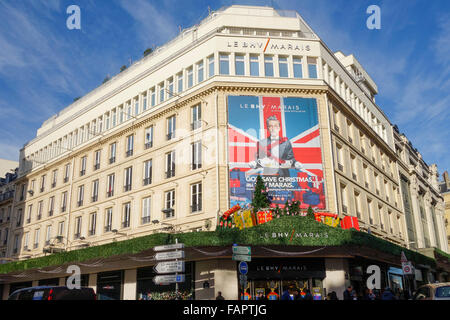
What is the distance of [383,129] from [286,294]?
110 feet

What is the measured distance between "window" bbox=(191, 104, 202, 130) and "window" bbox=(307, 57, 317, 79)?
8.55 m

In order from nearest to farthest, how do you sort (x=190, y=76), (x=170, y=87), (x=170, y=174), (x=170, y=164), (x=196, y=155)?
1. (x=196, y=155)
2. (x=170, y=174)
3. (x=170, y=164)
4. (x=190, y=76)
5. (x=170, y=87)

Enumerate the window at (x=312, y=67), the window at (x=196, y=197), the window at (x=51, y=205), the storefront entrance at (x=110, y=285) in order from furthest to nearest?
the window at (x=51, y=205), the window at (x=312, y=67), the storefront entrance at (x=110, y=285), the window at (x=196, y=197)

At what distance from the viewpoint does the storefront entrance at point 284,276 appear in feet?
78.9

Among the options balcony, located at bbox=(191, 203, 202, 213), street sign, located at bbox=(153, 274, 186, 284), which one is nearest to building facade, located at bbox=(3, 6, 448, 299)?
balcony, located at bbox=(191, 203, 202, 213)

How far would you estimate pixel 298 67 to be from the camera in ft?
102

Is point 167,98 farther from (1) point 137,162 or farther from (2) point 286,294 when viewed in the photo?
(2) point 286,294

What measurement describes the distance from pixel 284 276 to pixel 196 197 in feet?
25.4

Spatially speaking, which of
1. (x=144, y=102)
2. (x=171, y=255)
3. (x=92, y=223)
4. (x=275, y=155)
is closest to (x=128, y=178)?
(x=92, y=223)

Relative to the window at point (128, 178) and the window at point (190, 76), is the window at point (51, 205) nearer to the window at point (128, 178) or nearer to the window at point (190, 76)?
the window at point (128, 178)

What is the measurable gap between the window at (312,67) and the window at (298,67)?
2.40ft

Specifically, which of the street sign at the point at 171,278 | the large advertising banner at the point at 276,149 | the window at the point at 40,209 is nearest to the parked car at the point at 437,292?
the street sign at the point at 171,278

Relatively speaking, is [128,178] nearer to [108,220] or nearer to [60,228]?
[108,220]
